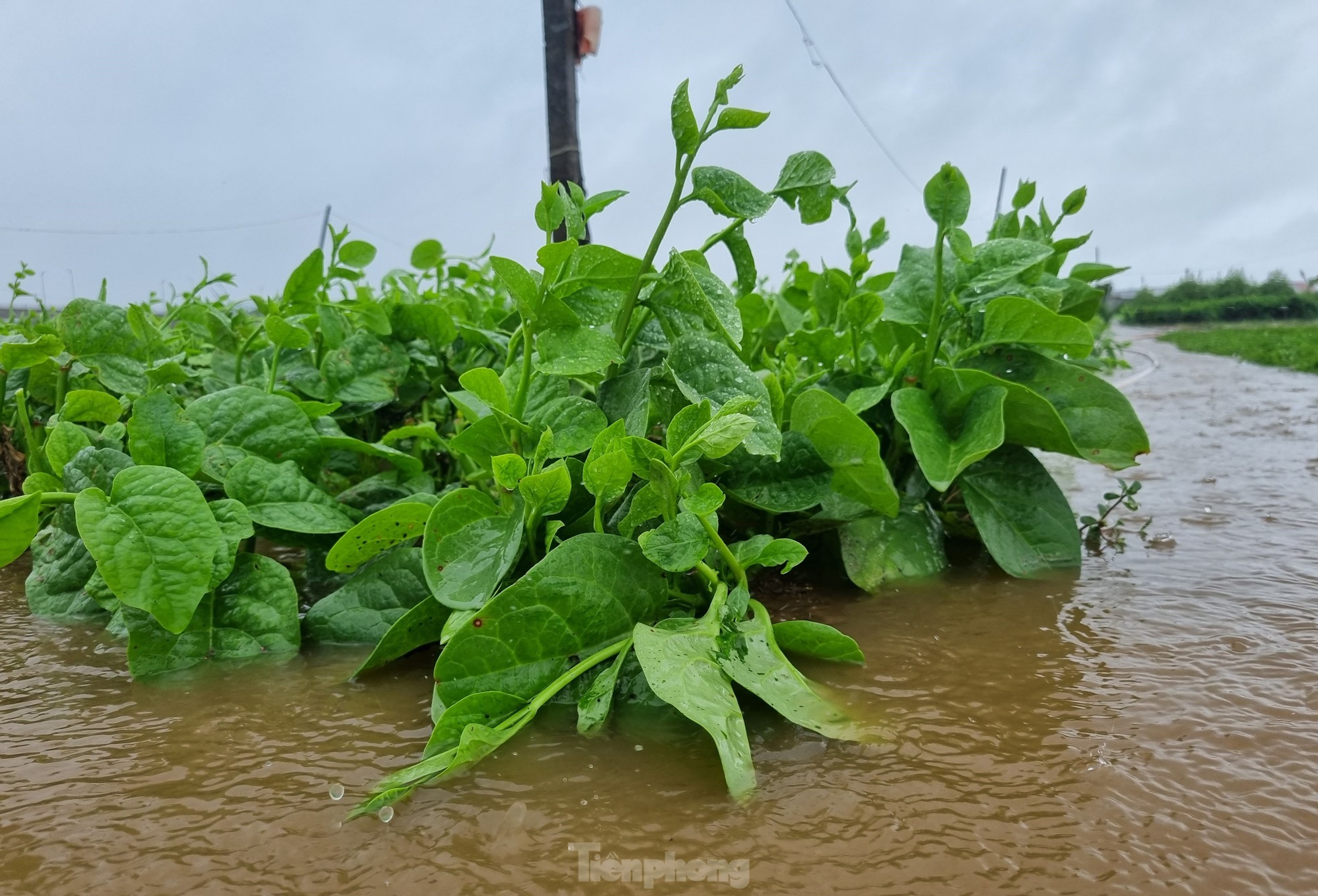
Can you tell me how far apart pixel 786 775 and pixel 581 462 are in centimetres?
37

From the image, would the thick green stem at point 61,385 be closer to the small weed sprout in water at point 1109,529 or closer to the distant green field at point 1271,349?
the small weed sprout in water at point 1109,529

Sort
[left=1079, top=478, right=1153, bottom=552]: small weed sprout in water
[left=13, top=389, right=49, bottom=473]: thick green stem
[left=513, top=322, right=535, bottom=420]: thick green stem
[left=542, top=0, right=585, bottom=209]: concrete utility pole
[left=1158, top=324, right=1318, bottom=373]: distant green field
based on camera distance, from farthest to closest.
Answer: [left=1158, top=324, right=1318, bottom=373]: distant green field < [left=542, top=0, right=585, bottom=209]: concrete utility pole < [left=1079, top=478, right=1153, bottom=552]: small weed sprout in water < [left=13, top=389, right=49, bottom=473]: thick green stem < [left=513, top=322, right=535, bottom=420]: thick green stem

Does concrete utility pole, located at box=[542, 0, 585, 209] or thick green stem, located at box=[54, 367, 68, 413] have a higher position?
concrete utility pole, located at box=[542, 0, 585, 209]

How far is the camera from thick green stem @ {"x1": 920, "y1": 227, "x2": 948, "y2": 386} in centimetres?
96

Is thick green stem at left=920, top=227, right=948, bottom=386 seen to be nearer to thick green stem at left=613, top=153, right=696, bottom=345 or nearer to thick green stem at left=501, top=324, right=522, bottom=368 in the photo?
thick green stem at left=613, top=153, right=696, bottom=345

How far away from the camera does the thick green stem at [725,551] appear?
0.62m

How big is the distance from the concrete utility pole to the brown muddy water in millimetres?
1947

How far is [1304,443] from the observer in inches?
76.0

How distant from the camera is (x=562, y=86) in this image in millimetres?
2520

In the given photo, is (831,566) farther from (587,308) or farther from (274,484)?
(274,484)

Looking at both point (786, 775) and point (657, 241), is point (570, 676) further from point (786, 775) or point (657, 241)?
point (657, 241)

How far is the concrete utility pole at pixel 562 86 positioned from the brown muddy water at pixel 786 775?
1.95m

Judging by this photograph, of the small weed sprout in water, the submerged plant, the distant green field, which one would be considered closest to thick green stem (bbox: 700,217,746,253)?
the submerged plant

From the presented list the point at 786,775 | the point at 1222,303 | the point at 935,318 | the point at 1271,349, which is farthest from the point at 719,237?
the point at 1222,303
